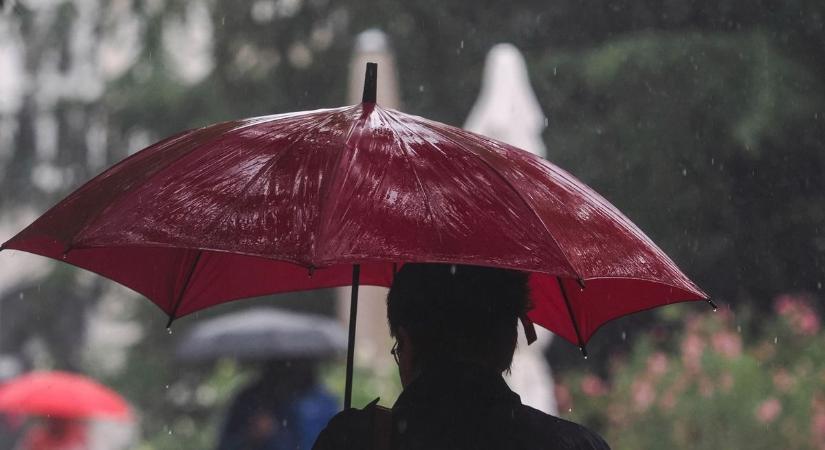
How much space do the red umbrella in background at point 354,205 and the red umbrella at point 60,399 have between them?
369 cm

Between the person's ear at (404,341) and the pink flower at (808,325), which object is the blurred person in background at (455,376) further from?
the pink flower at (808,325)

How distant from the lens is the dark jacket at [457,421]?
2.09 m

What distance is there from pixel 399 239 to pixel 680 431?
6.01 m

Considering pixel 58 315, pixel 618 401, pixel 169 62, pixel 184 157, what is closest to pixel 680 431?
pixel 618 401

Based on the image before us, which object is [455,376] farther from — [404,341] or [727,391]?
[727,391]

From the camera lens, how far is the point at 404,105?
14617 millimetres

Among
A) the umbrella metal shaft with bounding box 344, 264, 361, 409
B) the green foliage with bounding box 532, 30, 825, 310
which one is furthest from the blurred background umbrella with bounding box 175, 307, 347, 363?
the green foliage with bounding box 532, 30, 825, 310

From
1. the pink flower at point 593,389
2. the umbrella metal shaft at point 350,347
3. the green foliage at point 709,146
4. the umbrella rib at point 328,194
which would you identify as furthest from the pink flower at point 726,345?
the umbrella rib at point 328,194

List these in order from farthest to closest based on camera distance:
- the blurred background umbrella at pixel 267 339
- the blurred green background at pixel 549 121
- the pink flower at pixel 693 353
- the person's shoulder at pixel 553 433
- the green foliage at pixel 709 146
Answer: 1. the green foliage at pixel 709 146
2. the blurred green background at pixel 549 121
3. the pink flower at pixel 693 353
4. the blurred background umbrella at pixel 267 339
5. the person's shoulder at pixel 553 433

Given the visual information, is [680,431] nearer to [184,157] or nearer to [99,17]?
[184,157]

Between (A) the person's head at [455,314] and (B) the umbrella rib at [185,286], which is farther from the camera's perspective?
(B) the umbrella rib at [185,286]

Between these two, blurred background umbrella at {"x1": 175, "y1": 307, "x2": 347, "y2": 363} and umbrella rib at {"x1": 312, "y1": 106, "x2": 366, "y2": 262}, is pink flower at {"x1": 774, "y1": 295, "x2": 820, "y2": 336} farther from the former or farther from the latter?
umbrella rib at {"x1": 312, "y1": 106, "x2": 366, "y2": 262}

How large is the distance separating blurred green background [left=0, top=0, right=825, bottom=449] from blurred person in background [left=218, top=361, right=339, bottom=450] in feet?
9.97

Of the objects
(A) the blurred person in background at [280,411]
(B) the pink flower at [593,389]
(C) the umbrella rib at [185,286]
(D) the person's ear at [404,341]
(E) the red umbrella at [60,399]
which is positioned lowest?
(B) the pink flower at [593,389]
